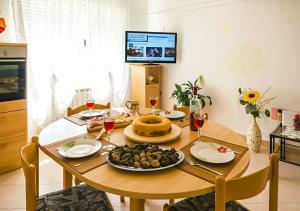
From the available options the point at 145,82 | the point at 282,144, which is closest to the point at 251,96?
the point at 282,144

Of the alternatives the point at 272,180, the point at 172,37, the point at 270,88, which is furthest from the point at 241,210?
the point at 172,37

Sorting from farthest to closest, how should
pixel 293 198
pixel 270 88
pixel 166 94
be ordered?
pixel 166 94 < pixel 270 88 < pixel 293 198

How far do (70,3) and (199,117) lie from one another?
288 centimetres

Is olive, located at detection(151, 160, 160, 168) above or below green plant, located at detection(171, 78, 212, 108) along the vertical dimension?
below

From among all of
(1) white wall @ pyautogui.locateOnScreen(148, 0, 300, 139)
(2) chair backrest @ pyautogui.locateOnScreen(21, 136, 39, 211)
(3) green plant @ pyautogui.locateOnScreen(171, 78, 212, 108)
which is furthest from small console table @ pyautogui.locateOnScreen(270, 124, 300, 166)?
(2) chair backrest @ pyautogui.locateOnScreen(21, 136, 39, 211)

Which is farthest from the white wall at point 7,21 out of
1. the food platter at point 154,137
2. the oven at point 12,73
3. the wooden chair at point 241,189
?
the wooden chair at point 241,189

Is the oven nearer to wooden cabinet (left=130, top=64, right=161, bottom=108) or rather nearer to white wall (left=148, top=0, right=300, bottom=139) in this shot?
wooden cabinet (left=130, top=64, right=161, bottom=108)

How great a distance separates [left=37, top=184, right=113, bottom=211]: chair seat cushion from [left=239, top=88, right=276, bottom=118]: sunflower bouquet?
223cm

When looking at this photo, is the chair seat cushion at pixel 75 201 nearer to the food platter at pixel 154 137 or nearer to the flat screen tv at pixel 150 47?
the food platter at pixel 154 137

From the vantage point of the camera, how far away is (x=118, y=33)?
4.13m

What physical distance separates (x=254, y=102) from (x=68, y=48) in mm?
2728

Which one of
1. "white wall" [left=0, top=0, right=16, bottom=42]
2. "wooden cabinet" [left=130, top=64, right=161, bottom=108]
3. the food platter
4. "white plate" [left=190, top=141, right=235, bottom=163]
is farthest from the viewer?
"wooden cabinet" [left=130, top=64, right=161, bottom=108]

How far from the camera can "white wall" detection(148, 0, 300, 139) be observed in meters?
3.04

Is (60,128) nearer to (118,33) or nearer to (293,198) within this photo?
(293,198)
